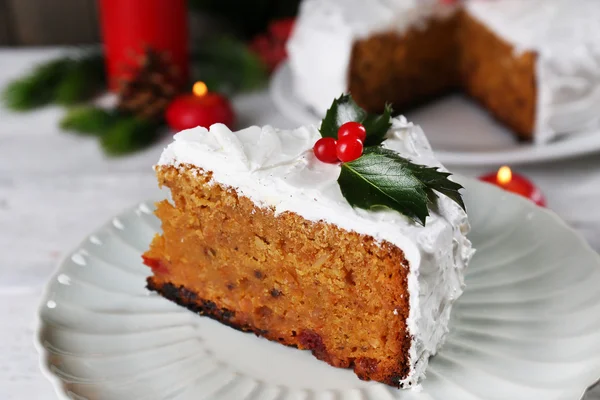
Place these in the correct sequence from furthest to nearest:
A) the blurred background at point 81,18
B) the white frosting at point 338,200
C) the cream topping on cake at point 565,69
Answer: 1. the blurred background at point 81,18
2. the cream topping on cake at point 565,69
3. the white frosting at point 338,200

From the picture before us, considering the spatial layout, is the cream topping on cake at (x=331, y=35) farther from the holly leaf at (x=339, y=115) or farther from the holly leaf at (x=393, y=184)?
the holly leaf at (x=393, y=184)

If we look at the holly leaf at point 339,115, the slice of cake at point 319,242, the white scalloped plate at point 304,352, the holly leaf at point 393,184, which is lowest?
the white scalloped plate at point 304,352

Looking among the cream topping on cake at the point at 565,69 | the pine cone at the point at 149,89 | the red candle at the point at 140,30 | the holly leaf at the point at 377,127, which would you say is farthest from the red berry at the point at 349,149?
the red candle at the point at 140,30

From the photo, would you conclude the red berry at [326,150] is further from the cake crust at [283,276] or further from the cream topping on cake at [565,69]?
the cream topping on cake at [565,69]

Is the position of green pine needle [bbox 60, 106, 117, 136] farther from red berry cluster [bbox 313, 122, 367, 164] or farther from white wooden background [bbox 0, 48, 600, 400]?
red berry cluster [bbox 313, 122, 367, 164]

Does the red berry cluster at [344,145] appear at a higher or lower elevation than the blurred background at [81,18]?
higher

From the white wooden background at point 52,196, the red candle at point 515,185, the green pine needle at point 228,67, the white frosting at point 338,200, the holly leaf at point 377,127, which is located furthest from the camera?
the green pine needle at point 228,67

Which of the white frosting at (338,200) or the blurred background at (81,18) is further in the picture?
the blurred background at (81,18)

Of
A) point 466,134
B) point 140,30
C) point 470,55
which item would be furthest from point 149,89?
point 470,55
